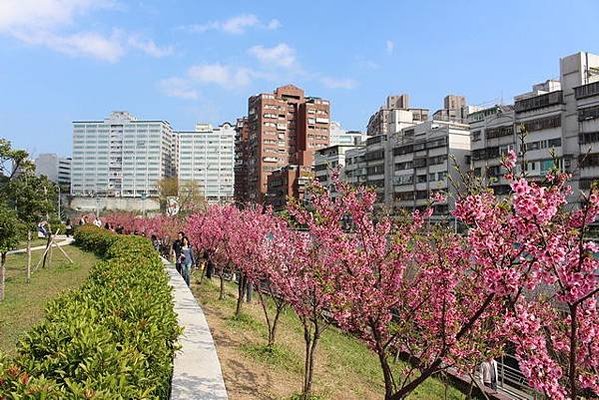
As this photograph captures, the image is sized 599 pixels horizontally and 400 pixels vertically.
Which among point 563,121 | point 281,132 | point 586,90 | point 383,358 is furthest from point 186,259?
point 281,132

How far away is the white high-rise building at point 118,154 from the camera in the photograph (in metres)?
127

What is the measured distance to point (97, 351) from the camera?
3902mm

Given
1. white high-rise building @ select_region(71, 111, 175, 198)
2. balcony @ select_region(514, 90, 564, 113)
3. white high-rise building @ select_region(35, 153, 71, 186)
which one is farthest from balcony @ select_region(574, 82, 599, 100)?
white high-rise building @ select_region(35, 153, 71, 186)

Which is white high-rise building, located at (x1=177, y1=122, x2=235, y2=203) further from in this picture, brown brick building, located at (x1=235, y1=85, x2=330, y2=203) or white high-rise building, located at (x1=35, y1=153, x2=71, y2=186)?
brown brick building, located at (x1=235, y1=85, x2=330, y2=203)

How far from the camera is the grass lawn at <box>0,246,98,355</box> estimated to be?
963 cm

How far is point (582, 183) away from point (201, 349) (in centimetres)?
3465

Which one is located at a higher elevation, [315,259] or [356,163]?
[356,163]

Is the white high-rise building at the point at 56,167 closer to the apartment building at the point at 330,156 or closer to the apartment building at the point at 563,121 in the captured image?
the apartment building at the point at 330,156

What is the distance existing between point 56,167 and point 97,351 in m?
141

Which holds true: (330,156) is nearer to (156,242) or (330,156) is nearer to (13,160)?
(156,242)

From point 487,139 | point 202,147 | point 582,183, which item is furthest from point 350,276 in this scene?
point 202,147

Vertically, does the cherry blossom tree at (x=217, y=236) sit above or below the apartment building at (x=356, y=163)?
below

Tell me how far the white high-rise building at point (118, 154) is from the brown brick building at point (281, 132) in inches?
1717

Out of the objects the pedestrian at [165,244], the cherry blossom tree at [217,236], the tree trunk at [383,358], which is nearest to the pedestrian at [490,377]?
the tree trunk at [383,358]
